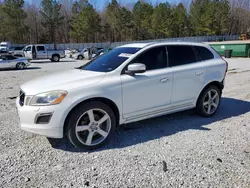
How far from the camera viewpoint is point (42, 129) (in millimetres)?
3574

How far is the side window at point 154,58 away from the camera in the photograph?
4398 millimetres

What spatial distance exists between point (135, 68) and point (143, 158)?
1424 millimetres

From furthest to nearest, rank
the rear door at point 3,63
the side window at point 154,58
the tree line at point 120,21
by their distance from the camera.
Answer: the tree line at point 120,21 → the rear door at point 3,63 → the side window at point 154,58

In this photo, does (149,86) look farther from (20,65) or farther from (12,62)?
(20,65)

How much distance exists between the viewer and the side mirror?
3.99m

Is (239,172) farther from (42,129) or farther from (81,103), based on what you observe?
(42,129)

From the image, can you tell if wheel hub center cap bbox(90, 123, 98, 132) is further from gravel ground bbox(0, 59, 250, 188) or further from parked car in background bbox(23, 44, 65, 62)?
parked car in background bbox(23, 44, 65, 62)

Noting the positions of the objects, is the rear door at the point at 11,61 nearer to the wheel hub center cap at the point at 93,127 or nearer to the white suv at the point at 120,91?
the white suv at the point at 120,91

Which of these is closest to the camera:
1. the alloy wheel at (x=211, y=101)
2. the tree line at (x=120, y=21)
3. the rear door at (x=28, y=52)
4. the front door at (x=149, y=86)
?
the front door at (x=149, y=86)

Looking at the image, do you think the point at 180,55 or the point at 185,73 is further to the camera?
the point at 180,55

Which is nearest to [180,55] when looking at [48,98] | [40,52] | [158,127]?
[158,127]

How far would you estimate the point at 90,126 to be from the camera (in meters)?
3.81

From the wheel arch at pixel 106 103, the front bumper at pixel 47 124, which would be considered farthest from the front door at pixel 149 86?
the front bumper at pixel 47 124

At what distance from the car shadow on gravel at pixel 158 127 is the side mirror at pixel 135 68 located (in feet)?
3.77
